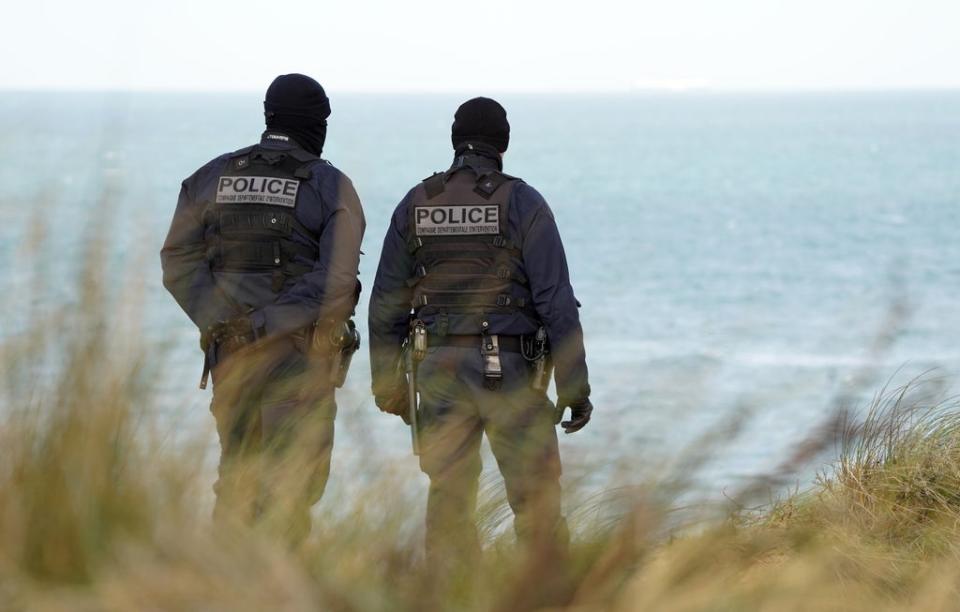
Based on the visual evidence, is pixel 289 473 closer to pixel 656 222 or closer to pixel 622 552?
pixel 622 552

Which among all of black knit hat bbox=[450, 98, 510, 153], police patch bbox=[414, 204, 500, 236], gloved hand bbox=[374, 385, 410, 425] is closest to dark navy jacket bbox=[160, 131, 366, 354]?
police patch bbox=[414, 204, 500, 236]

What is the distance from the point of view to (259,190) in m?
5.57

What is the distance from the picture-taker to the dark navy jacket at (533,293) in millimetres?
5348

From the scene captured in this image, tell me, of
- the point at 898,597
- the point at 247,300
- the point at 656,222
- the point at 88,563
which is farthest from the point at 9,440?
the point at 656,222

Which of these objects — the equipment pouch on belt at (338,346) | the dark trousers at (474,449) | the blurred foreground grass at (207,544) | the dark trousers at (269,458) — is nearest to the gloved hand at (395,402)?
the dark trousers at (474,449)

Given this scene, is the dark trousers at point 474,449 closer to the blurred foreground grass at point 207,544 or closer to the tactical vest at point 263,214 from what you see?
the blurred foreground grass at point 207,544

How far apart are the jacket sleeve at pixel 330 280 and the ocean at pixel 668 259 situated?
0.49 m

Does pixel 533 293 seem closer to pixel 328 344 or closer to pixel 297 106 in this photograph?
pixel 328 344

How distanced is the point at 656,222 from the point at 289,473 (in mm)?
95399

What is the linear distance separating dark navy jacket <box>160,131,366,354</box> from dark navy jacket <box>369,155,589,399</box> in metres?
0.22

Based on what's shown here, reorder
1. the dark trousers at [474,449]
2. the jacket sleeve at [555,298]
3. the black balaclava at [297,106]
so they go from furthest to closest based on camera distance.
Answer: the black balaclava at [297,106] < the jacket sleeve at [555,298] < the dark trousers at [474,449]

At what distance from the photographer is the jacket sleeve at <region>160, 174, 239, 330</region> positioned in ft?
18.5

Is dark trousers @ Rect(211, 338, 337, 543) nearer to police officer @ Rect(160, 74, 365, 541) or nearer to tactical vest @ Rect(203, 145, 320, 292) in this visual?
police officer @ Rect(160, 74, 365, 541)

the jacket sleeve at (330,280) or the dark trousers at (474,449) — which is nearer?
the dark trousers at (474,449)
